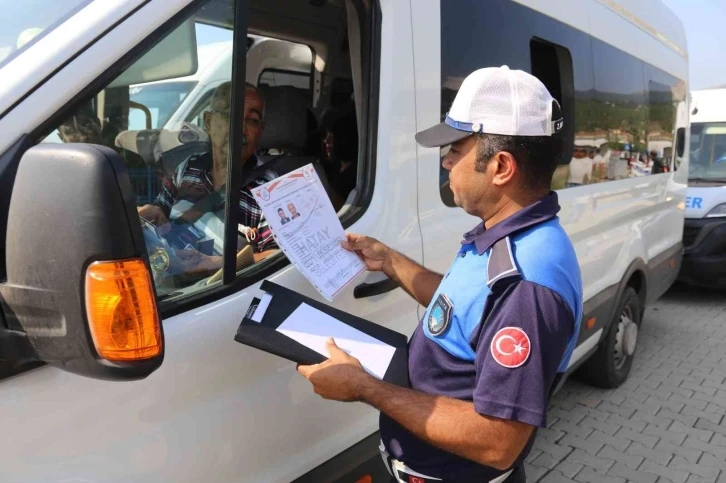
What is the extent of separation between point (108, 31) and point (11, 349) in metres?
0.62

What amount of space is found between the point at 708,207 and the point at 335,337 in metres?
6.73

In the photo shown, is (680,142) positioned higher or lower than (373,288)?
higher

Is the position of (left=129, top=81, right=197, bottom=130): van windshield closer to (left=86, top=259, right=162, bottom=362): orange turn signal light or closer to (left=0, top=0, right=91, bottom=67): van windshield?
(left=0, top=0, right=91, bottom=67): van windshield

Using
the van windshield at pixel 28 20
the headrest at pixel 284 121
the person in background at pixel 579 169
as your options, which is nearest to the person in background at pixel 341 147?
the headrest at pixel 284 121

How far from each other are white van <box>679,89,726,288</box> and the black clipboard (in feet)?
20.6

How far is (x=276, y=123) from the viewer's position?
277cm

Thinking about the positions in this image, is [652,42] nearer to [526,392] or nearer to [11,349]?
[526,392]

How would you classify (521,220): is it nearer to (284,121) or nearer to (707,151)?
(284,121)

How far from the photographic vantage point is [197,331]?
1.40 m

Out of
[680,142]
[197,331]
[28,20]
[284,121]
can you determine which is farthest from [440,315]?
[680,142]

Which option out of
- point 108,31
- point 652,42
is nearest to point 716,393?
point 652,42

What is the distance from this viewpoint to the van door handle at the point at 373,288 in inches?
72.3

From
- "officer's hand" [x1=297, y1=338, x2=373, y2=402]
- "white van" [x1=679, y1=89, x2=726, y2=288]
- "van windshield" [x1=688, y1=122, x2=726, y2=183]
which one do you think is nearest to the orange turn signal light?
"officer's hand" [x1=297, y1=338, x2=373, y2=402]

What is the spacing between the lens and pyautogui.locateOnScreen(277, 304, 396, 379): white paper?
139 cm
